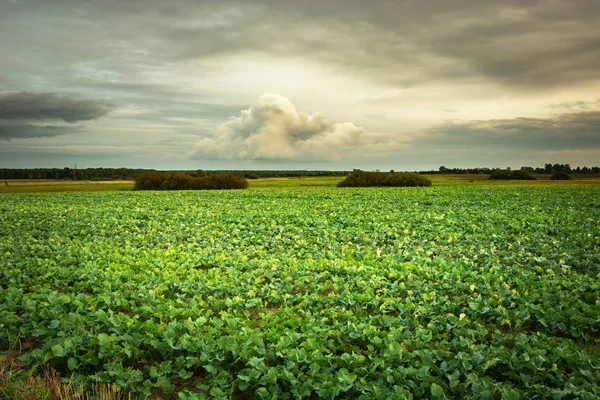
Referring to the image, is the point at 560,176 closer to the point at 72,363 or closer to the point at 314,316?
the point at 314,316

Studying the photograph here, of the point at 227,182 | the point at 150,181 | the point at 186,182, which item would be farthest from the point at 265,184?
the point at 150,181

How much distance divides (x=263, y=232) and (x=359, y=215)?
7.05m

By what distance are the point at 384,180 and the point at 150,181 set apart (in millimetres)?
44753

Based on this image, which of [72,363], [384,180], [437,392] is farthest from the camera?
[384,180]

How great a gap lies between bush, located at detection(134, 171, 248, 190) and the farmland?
5903cm

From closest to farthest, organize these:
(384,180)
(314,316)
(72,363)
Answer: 1. (72,363)
2. (314,316)
3. (384,180)

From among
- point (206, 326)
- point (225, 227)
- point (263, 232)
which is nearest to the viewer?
point (206, 326)

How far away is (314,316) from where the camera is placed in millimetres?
7656

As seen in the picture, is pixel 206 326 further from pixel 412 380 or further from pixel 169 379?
pixel 412 380

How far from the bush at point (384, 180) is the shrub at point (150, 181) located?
3492 cm

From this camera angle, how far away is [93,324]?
7148mm

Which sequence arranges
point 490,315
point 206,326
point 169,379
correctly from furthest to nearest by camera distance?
point 490,315
point 206,326
point 169,379

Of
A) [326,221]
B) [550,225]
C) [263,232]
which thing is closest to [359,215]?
[326,221]

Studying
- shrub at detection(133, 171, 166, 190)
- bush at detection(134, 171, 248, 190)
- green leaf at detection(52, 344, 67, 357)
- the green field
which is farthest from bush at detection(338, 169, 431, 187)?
green leaf at detection(52, 344, 67, 357)
